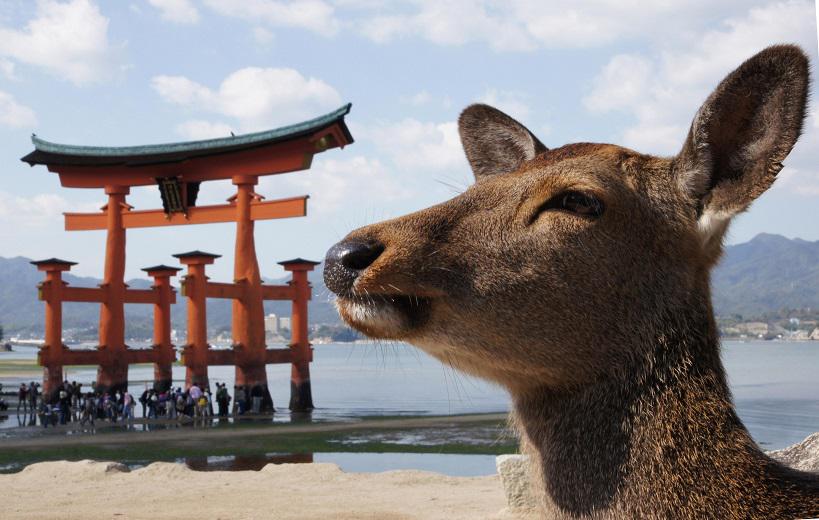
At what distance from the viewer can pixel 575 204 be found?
2346 mm

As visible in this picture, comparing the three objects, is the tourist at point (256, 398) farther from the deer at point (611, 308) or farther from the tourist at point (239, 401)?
the deer at point (611, 308)

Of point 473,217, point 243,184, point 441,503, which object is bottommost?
point 441,503

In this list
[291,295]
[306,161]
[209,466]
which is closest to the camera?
[209,466]

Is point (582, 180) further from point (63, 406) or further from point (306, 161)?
point (63, 406)

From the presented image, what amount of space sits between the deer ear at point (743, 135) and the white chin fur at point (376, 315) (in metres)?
0.91

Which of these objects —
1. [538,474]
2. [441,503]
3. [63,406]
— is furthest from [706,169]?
[63,406]

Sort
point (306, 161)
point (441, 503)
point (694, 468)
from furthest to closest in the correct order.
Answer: point (306, 161), point (441, 503), point (694, 468)

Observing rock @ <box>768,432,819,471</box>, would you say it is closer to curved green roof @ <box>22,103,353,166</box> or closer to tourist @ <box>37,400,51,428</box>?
curved green roof @ <box>22,103,353,166</box>

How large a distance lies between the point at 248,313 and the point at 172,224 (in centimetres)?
325

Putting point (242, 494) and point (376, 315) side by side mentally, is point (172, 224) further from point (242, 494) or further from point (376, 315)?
point (376, 315)

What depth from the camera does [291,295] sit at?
25.3 meters

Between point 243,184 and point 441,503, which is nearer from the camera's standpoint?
point 441,503

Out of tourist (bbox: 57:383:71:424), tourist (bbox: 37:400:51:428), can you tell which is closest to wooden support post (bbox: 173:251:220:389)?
tourist (bbox: 57:383:71:424)

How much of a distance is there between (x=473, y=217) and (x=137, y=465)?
45.0 feet
